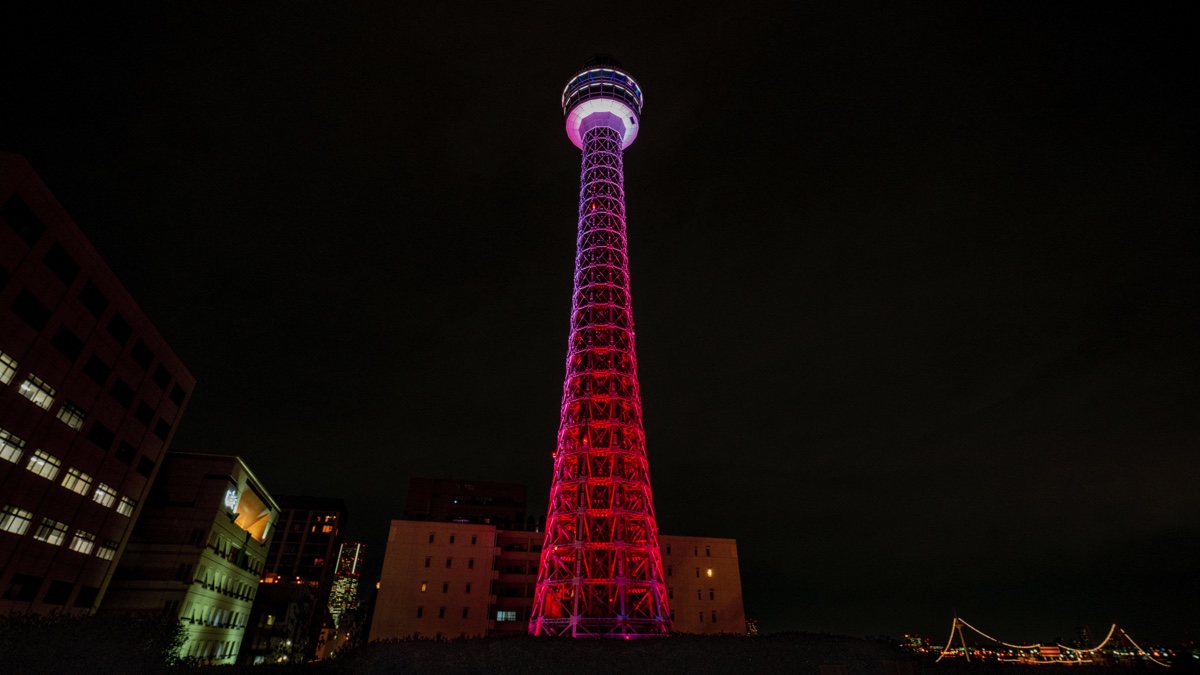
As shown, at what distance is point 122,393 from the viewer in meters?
43.9

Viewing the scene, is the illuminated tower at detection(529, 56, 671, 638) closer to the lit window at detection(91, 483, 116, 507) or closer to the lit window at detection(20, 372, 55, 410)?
the lit window at detection(20, 372, 55, 410)

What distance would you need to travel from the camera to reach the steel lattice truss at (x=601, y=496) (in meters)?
33.0

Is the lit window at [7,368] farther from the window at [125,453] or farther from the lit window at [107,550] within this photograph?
the lit window at [107,550]

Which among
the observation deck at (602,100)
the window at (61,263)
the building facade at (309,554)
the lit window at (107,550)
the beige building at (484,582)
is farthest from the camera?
the building facade at (309,554)

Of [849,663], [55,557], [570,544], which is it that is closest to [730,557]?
[570,544]

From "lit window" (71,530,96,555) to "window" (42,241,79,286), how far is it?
17728mm

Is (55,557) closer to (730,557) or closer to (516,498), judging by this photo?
(730,557)

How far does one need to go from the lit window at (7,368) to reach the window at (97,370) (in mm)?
6517

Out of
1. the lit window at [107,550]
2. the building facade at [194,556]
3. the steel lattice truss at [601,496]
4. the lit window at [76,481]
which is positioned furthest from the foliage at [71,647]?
the building facade at [194,556]

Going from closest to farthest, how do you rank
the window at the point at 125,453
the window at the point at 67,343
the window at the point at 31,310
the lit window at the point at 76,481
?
→ the window at the point at 31,310 → the window at the point at 67,343 → the lit window at the point at 76,481 → the window at the point at 125,453

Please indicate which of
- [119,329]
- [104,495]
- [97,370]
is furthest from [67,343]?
[104,495]

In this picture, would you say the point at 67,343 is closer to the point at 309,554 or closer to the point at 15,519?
the point at 15,519

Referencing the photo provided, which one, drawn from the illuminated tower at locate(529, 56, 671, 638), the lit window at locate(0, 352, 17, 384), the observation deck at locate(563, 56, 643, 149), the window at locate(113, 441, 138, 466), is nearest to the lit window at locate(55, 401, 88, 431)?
the lit window at locate(0, 352, 17, 384)

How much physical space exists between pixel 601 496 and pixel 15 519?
112 feet
